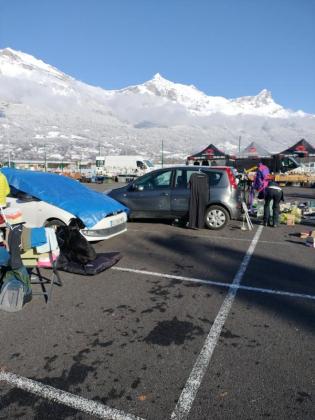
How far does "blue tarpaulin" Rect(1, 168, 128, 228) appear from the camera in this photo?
258 inches

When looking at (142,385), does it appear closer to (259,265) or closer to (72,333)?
(72,333)

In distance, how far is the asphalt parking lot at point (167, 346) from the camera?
8.47 ft

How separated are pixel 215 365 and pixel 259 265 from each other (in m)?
3.19

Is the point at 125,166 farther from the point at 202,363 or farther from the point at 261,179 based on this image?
the point at 202,363

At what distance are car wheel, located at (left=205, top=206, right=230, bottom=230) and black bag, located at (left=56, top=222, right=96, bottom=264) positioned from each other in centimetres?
409

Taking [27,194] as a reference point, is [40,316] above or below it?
below

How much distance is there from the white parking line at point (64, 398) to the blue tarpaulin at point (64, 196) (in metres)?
3.79

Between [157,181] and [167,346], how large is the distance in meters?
6.27

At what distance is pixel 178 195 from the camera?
29.5 feet

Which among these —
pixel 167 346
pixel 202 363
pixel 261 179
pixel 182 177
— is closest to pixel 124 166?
pixel 261 179

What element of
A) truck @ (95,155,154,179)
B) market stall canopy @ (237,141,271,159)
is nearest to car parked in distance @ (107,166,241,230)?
market stall canopy @ (237,141,271,159)

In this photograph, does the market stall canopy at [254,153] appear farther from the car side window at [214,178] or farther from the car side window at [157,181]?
the car side window at [157,181]

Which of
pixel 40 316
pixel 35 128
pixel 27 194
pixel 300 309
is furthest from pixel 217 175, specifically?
pixel 35 128

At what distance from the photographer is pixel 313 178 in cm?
2728
